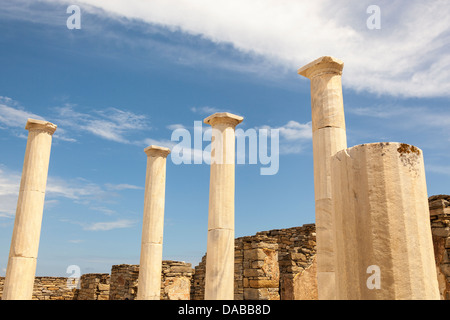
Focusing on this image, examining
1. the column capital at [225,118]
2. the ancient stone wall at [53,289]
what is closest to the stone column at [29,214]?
the column capital at [225,118]

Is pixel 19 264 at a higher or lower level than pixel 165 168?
lower

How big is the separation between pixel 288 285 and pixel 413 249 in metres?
12.3

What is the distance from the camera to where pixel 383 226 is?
13.3ft

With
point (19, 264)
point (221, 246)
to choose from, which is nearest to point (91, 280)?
point (19, 264)

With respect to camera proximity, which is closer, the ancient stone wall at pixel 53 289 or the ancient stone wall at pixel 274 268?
the ancient stone wall at pixel 274 268

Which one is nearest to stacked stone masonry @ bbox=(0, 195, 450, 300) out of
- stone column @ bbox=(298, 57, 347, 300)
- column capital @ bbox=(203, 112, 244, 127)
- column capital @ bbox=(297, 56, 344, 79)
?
stone column @ bbox=(298, 57, 347, 300)

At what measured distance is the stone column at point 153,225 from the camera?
13.3 m

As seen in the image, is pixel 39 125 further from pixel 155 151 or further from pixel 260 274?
pixel 260 274

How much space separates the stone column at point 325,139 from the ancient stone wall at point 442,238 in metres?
4.04

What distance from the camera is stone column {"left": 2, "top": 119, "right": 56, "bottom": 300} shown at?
1078cm

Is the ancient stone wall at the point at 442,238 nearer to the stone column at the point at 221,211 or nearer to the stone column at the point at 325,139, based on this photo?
the stone column at the point at 325,139

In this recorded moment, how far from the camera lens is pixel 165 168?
563 inches
